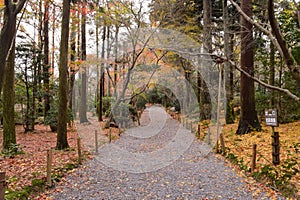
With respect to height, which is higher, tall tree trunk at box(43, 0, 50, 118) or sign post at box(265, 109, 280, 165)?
tall tree trunk at box(43, 0, 50, 118)

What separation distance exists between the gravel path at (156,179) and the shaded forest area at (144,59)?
2.68 feet

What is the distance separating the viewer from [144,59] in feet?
65.8

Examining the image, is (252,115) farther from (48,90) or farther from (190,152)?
(48,90)

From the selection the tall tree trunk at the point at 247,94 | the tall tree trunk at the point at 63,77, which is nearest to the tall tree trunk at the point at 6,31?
the tall tree trunk at the point at 63,77

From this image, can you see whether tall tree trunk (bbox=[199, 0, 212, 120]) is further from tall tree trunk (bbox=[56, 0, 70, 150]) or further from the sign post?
the sign post

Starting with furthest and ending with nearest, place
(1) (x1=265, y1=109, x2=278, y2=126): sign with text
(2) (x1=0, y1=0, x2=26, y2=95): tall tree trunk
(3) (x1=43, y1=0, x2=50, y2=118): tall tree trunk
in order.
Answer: (3) (x1=43, y1=0, x2=50, y2=118): tall tree trunk, (1) (x1=265, y1=109, x2=278, y2=126): sign with text, (2) (x1=0, y1=0, x2=26, y2=95): tall tree trunk

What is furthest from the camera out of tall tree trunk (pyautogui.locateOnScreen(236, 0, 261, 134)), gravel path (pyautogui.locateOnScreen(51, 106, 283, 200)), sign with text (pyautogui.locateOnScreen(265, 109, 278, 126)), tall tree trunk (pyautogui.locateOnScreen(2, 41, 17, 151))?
tall tree trunk (pyautogui.locateOnScreen(236, 0, 261, 134))

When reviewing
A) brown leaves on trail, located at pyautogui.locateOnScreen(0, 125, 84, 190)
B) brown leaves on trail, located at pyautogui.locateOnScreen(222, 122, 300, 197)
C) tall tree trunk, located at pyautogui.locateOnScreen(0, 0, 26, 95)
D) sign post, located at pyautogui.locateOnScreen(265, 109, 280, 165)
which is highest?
tall tree trunk, located at pyautogui.locateOnScreen(0, 0, 26, 95)

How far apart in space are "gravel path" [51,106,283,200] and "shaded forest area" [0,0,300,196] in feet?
2.68

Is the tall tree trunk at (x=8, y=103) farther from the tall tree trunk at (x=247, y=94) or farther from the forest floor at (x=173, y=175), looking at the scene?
the tall tree trunk at (x=247, y=94)

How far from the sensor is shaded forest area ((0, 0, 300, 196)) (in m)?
7.88

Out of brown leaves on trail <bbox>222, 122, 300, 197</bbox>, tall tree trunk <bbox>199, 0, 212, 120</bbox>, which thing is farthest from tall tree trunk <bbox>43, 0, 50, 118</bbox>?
brown leaves on trail <bbox>222, 122, 300, 197</bbox>

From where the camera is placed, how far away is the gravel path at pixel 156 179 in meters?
5.30

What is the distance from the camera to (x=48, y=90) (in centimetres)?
1364
